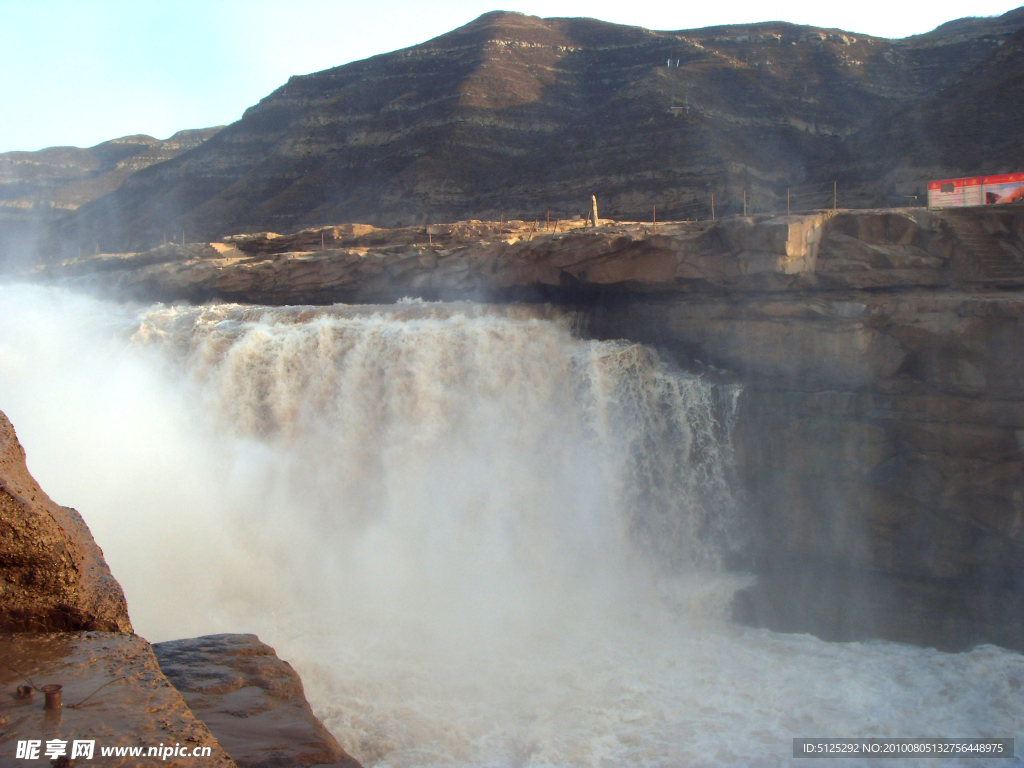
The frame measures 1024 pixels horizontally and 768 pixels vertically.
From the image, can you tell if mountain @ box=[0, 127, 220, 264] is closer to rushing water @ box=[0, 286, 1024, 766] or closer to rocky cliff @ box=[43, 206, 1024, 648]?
rushing water @ box=[0, 286, 1024, 766]

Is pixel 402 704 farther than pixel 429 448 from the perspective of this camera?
No

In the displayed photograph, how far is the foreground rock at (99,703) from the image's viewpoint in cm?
418

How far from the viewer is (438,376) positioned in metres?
15.0

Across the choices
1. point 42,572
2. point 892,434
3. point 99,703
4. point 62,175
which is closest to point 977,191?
point 892,434

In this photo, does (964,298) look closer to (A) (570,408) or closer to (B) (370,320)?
(A) (570,408)

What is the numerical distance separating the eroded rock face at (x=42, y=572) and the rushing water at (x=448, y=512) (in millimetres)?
5699

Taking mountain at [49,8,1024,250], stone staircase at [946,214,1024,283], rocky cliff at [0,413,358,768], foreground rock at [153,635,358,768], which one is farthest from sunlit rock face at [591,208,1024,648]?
mountain at [49,8,1024,250]

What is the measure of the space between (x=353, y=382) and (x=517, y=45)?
46893mm

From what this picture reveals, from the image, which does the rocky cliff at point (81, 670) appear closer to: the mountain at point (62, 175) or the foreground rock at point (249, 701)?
the foreground rock at point (249, 701)

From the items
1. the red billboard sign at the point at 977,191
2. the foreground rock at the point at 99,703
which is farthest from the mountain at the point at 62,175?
the foreground rock at the point at 99,703

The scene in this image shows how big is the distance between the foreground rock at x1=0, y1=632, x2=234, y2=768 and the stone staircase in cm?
1390

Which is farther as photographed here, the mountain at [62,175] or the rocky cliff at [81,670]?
the mountain at [62,175]

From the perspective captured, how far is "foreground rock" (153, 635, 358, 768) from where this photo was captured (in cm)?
662

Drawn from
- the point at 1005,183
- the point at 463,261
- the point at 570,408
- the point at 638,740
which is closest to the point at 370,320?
the point at 463,261
